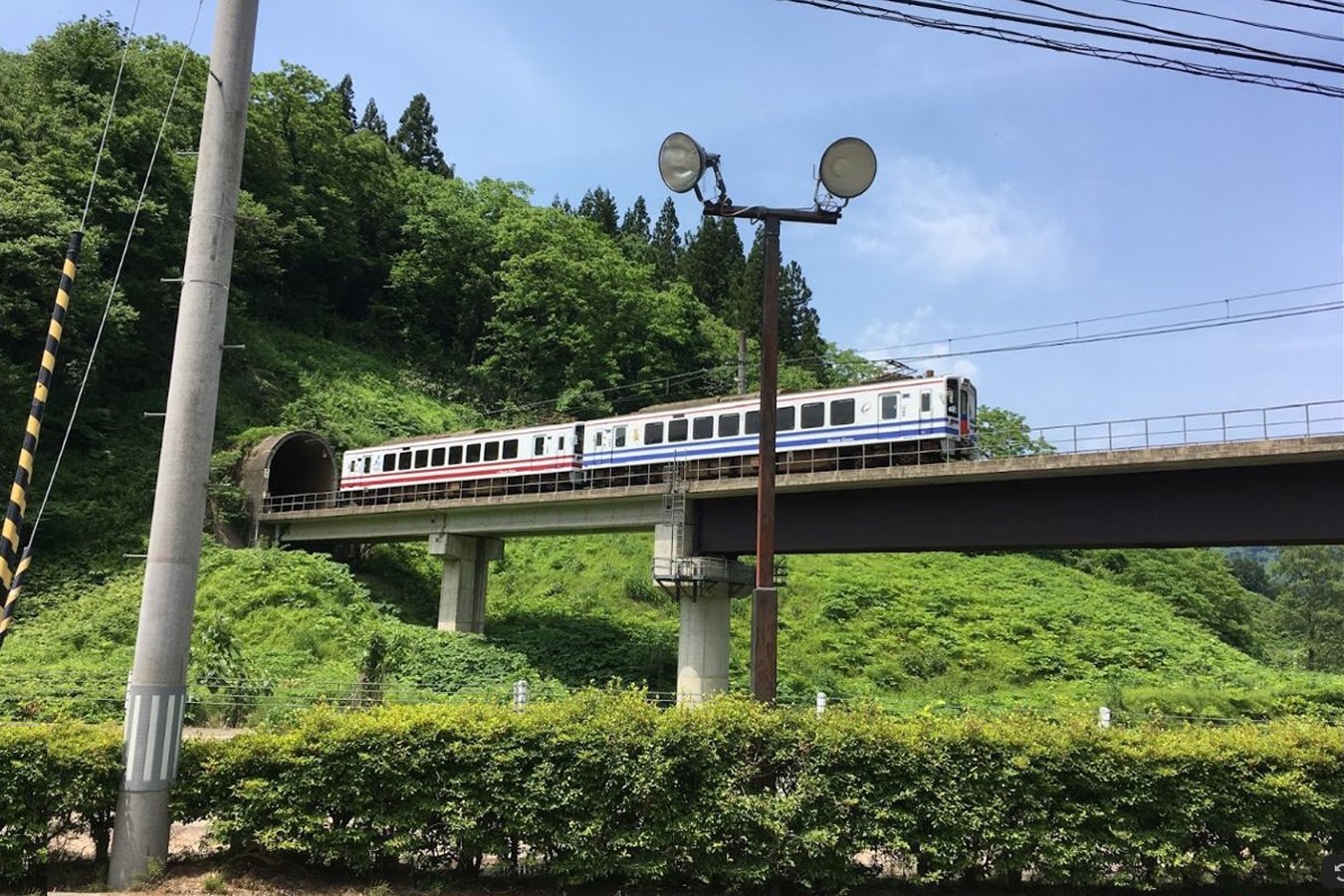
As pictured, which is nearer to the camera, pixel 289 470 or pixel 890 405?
pixel 890 405

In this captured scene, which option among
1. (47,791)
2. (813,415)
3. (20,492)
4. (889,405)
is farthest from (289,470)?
(47,791)

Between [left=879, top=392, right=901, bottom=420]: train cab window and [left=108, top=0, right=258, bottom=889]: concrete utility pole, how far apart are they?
20927 mm

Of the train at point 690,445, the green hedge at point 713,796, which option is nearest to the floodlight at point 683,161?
the green hedge at point 713,796

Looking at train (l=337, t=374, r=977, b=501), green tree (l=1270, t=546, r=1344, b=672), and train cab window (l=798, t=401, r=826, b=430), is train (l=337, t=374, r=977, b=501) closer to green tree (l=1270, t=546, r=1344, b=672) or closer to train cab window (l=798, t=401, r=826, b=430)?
train cab window (l=798, t=401, r=826, b=430)

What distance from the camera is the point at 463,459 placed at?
39312mm

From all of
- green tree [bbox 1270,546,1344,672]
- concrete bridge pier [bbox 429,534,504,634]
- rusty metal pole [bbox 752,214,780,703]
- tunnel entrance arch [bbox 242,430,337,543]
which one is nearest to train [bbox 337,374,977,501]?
tunnel entrance arch [bbox 242,430,337,543]

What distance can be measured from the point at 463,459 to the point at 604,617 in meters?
9.36

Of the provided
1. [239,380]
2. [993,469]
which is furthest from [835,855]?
[239,380]

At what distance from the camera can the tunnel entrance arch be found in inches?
1607

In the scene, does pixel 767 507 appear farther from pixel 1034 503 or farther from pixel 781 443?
pixel 781 443

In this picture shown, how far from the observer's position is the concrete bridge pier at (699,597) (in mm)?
26844

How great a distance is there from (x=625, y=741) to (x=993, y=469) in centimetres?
1595

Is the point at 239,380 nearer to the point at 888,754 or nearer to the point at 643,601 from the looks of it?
the point at 643,601

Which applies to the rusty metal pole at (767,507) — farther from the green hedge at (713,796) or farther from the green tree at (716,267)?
the green tree at (716,267)
